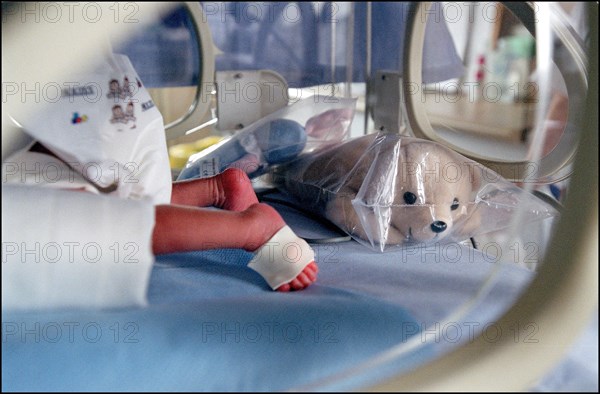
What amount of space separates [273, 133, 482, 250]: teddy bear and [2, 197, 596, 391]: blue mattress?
0.52 feet

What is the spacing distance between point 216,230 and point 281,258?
0.28 feet

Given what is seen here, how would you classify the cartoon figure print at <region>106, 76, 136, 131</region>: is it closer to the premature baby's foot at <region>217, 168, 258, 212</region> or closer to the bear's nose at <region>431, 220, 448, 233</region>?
the premature baby's foot at <region>217, 168, 258, 212</region>

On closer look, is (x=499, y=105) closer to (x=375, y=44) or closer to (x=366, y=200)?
(x=375, y=44)

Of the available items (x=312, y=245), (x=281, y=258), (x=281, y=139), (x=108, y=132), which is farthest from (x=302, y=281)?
(x=281, y=139)

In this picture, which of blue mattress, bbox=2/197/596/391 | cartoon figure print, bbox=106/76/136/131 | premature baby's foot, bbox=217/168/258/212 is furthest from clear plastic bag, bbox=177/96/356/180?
blue mattress, bbox=2/197/596/391

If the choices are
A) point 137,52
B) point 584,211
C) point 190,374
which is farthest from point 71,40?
point 137,52

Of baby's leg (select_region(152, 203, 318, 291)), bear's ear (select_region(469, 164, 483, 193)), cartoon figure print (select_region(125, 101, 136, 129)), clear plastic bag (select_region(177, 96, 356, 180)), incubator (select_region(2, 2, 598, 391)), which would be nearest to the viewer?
incubator (select_region(2, 2, 598, 391))

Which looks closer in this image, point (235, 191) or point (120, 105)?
point (120, 105)

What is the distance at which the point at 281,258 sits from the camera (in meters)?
0.69

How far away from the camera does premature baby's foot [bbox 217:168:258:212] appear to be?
3.04 feet

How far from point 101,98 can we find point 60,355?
0.32 m

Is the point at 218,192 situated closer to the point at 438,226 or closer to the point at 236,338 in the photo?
the point at 438,226

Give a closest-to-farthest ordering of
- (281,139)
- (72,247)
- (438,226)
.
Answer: (72,247), (438,226), (281,139)

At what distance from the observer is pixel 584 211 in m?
0.41
